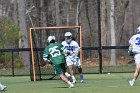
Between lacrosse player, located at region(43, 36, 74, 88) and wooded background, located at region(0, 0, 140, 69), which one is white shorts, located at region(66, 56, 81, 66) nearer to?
lacrosse player, located at region(43, 36, 74, 88)

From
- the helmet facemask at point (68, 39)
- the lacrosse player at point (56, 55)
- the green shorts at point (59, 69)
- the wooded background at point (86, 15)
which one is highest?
the wooded background at point (86, 15)

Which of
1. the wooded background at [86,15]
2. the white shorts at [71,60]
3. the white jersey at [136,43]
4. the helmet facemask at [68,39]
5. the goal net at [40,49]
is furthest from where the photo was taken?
the wooded background at [86,15]

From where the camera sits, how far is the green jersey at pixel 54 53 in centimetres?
1892

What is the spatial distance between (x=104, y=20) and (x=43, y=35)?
27159 millimetres

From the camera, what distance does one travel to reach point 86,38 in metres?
58.5

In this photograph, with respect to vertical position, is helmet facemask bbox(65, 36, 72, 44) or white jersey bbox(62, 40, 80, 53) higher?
helmet facemask bbox(65, 36, 72, 44)

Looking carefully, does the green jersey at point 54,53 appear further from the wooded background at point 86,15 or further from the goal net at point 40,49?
the wooded background at point 86,15

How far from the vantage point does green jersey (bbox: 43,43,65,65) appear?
18922 millimetres

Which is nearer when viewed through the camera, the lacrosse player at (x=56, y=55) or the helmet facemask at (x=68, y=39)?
the lacrosse player at (x=56, y=55)

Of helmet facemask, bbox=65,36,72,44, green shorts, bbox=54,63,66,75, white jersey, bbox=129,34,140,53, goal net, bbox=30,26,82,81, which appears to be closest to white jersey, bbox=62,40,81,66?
helmet facemask, bbox=65,36,72,44

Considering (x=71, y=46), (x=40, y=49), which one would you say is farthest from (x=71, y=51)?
(x=40, y=49)

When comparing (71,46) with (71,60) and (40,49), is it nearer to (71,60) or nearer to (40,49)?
(71,60)

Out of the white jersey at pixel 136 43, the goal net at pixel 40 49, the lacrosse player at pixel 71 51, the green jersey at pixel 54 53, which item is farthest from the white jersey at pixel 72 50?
the white jersey at pixel 136 43

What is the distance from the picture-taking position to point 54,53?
62.2ft
